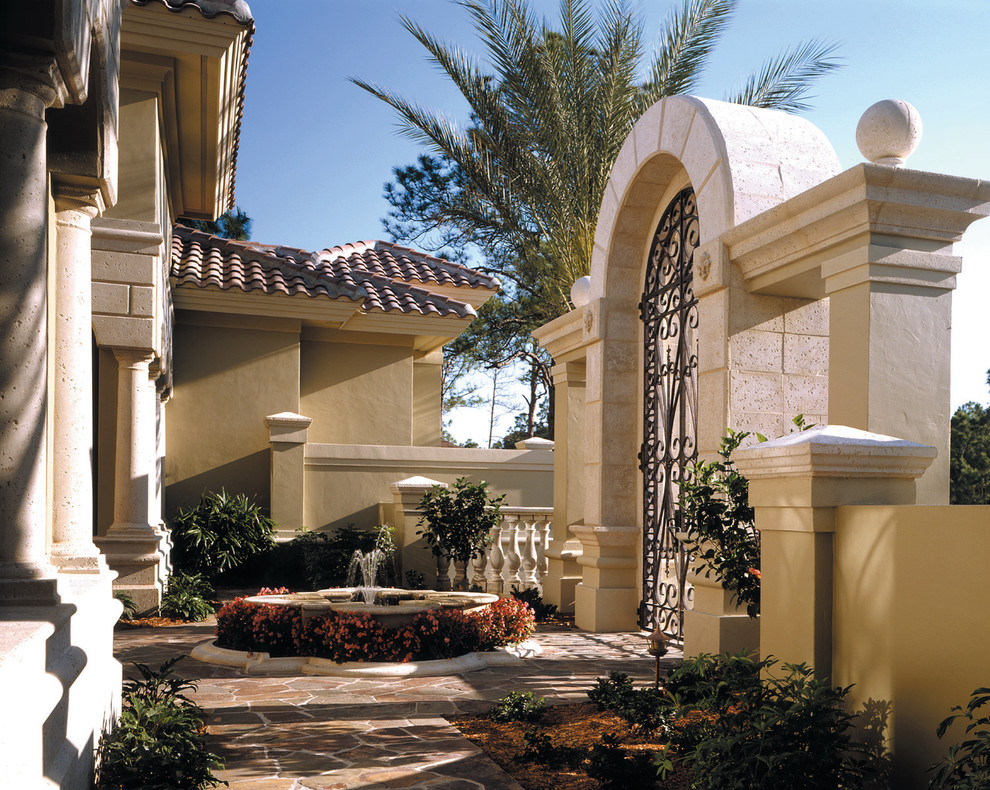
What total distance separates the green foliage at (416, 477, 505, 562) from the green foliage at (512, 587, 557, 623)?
3.09 feet

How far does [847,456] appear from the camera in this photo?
15.1 feet

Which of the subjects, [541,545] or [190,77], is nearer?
[190,77]

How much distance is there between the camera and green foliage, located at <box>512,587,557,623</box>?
37.9 feet

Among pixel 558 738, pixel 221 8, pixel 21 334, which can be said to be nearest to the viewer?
pixel 21 334

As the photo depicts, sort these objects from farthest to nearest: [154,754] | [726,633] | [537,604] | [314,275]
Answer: [314,275] < [537,604] < [726,633] < [154,754]

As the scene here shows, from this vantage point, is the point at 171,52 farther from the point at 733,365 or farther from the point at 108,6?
the point at 733,365

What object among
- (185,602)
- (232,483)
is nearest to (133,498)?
(185,602)

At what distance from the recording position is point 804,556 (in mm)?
4723

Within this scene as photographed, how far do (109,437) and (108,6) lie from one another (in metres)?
8.14

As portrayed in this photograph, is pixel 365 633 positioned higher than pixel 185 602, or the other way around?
pixel 365 633

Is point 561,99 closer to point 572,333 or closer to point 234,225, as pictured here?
point 572,333

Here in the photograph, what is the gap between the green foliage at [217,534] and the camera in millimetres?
13656

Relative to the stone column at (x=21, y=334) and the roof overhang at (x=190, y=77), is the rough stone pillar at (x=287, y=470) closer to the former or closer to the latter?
the roof overhang at (x=190, y=77)

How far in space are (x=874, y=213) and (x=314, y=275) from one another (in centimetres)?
1161
